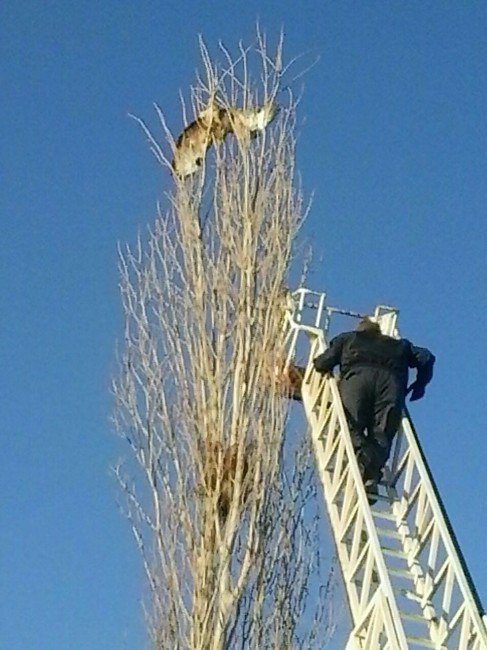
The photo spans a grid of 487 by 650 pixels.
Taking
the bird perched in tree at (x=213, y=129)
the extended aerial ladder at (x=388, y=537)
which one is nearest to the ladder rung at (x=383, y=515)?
the extended aerial ladder at (x=388, y=537)

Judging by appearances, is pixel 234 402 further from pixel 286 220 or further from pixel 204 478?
pixel 286 220

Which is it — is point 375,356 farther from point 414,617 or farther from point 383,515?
point 414,617

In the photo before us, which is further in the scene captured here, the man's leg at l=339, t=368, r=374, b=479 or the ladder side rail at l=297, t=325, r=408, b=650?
the man's leg at l=339, t=368, r=374, b=479

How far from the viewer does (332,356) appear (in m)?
6.21

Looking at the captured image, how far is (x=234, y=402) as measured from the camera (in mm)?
6504

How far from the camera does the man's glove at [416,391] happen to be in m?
6.28

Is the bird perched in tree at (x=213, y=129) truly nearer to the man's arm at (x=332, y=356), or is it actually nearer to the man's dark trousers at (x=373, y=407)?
the man's arm at (x=332, y=356)

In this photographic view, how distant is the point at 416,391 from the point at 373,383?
0.34m

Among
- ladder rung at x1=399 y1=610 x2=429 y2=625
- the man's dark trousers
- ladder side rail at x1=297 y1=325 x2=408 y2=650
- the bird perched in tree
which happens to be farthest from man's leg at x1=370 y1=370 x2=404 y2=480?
the bird perched in tree

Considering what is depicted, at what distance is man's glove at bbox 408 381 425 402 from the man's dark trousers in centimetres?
16

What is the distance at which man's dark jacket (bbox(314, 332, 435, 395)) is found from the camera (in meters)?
6.13

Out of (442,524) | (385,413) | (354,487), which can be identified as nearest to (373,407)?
(385,413)

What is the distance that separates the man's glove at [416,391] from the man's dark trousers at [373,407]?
0.16 m

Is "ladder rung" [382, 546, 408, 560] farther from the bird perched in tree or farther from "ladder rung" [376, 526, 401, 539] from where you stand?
the bird perched in tree
